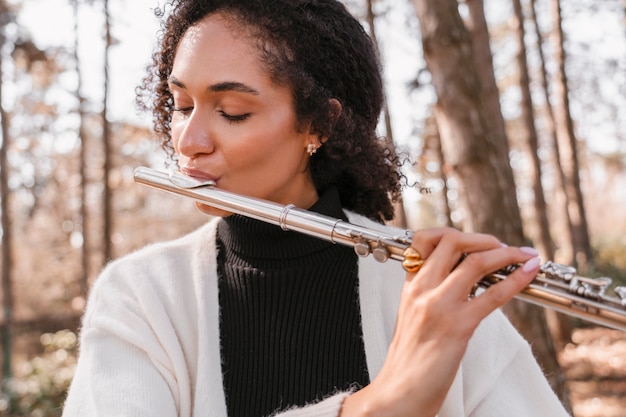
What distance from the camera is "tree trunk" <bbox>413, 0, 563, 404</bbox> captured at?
129 inches

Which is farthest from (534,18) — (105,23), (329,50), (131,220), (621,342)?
(131,220)

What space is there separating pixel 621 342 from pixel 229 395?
27.7ft

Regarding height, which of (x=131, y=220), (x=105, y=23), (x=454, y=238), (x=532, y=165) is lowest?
(x=131, y=220)

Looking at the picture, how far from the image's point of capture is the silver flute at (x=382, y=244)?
124 centimetres

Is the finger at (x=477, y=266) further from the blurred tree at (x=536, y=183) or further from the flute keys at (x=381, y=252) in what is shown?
the blurred tree at (x=536, y=183)

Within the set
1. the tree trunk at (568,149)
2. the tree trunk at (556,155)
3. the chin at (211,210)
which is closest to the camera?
the chin at (211,210)

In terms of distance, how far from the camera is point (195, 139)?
5.54ft

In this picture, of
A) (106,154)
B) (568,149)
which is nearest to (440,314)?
(106,154)


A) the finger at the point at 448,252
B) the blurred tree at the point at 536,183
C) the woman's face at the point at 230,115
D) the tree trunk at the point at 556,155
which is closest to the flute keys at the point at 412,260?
the finger at the point at 448,252

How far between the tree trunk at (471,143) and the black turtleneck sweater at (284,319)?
151 cm

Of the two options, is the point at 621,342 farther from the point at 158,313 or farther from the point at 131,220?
the point at 131,220

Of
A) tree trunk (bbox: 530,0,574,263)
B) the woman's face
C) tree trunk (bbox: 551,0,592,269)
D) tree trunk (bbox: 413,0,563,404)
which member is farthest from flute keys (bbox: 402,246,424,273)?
tree trunk (bbox: 530,0,574,263)

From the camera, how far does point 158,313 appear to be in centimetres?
179

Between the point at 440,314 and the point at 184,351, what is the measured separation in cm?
88
